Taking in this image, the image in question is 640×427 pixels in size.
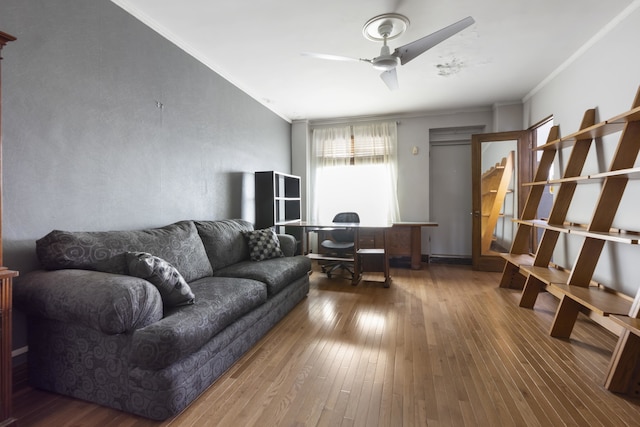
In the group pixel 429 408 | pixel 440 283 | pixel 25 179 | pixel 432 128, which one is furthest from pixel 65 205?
pixel 432 128

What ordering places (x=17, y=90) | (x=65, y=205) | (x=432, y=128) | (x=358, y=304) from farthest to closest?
(x=432, y=128), (x=358, y=304), (x=65, y=205), (x=17, y=90)

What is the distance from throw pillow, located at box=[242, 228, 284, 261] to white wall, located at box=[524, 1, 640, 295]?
3.01 m

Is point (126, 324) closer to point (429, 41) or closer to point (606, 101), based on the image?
point (429, 41)

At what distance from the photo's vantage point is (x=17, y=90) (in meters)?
1.62

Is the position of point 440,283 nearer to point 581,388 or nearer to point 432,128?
point 581,388

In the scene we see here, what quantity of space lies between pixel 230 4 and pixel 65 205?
6.24 feet

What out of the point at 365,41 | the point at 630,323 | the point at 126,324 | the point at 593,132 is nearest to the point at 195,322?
the point at 126,324

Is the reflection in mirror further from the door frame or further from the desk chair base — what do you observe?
the desk chair base

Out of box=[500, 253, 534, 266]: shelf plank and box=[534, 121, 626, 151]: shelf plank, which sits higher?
box=[534, 121, 626, 151]: shelf plank

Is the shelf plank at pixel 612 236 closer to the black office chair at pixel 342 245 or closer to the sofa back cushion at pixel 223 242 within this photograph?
the black office chair at pixel 342 245

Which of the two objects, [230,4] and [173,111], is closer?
[230,4]

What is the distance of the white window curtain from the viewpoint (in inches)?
204

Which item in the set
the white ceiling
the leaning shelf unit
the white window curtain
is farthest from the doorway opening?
the leaning shelf unit

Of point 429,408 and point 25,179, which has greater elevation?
point 25,179
